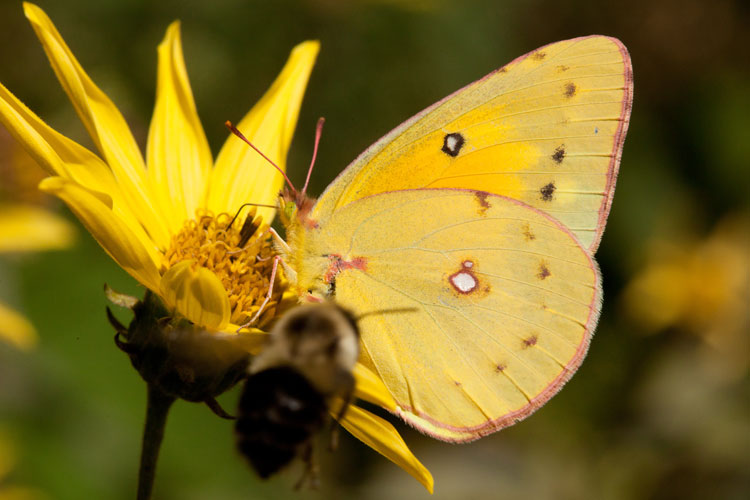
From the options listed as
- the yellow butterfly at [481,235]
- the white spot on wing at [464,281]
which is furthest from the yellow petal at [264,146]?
the white spot on wing at [464,281]

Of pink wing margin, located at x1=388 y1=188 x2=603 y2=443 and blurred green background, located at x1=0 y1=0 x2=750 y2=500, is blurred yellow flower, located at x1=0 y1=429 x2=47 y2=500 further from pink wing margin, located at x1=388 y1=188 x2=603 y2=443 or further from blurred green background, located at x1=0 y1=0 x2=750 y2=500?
pink wing margin, located at x1=388 y1=188 x2=603 y2=443

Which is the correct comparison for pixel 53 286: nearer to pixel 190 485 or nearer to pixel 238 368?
pixel 190 485

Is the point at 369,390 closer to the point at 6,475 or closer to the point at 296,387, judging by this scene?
the point at 296,387

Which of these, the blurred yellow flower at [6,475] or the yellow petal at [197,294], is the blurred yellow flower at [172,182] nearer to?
the yellow petal at [197,294]

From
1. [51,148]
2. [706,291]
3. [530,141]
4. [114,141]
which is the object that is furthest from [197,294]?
[706,291]

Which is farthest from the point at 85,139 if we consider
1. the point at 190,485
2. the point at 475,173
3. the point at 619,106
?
the point at 619,106

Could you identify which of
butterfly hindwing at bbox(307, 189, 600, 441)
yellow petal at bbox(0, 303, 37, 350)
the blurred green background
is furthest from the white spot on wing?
Result: yellow petal at bbox(0, 303, 37, 350)

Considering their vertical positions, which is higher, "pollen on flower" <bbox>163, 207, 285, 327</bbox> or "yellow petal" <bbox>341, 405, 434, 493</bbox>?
"pollen on flower" <bbox>163, 207, 285, 327</bbox>
